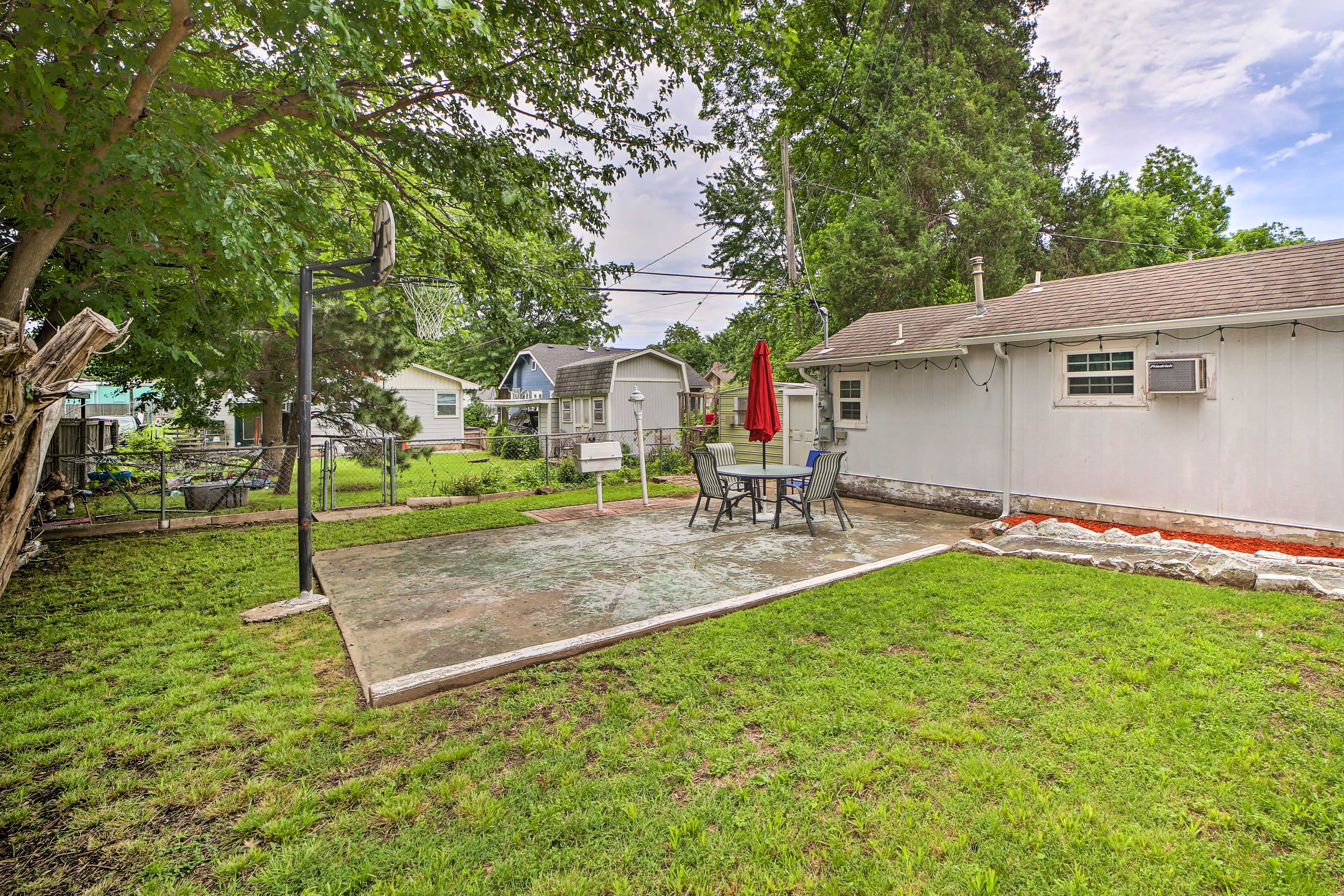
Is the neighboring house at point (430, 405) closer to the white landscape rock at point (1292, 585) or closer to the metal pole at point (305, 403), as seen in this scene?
the metal pole at point (305, 403)

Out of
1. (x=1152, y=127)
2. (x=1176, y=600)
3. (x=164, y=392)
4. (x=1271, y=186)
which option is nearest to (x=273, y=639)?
(x=1176, y=600)

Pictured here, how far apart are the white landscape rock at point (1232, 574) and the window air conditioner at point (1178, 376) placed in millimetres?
2279

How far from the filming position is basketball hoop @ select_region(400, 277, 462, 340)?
820cm

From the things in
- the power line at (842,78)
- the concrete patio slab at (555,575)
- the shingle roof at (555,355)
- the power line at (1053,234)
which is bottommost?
the concrete patio slab at (555,575)

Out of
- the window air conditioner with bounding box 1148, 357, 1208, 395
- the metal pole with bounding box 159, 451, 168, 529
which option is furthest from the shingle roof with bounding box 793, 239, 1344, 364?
the metal pole with bounding box 159, 451, 168, 529

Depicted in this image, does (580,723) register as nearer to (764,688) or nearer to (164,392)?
(764,688)

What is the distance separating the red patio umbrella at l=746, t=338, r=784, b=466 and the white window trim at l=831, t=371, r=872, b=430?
113 inches

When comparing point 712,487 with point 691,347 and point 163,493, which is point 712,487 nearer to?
point 163,493

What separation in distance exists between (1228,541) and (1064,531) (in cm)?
146

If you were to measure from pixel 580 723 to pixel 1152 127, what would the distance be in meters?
24.8

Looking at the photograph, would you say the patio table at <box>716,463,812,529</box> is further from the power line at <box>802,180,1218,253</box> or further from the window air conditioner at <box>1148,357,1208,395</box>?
the power line at <box>802,180,1218,253</box>

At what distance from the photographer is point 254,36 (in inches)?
188

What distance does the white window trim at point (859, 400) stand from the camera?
10195 millimetres

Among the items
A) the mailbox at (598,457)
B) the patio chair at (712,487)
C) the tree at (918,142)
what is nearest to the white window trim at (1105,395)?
the patio chair at (712,487)
